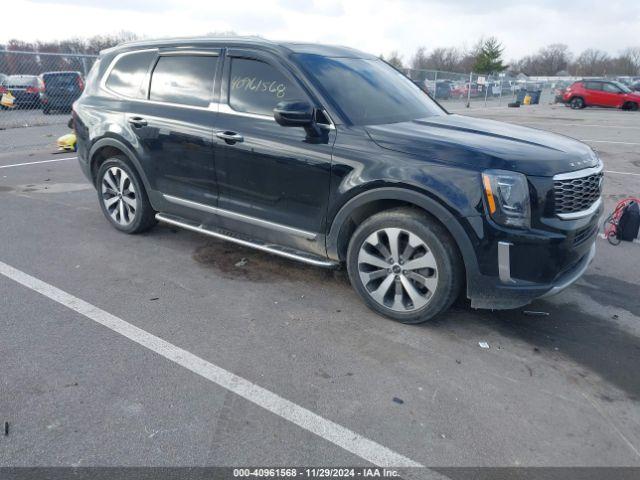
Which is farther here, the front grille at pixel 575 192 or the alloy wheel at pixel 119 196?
the alloy wheel at pixel 119 196

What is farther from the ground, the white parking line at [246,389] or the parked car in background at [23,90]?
the parked car in background at [23,90]

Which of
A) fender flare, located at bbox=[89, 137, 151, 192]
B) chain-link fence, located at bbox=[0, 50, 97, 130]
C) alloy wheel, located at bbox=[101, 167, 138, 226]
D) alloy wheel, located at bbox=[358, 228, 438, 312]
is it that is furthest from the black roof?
chain-link fence, located at bbox=[0, 50, 97, 130]

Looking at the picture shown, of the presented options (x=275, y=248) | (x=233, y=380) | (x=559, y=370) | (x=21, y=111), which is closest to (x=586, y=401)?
(x=559, y=370)

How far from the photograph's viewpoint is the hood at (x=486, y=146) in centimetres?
314

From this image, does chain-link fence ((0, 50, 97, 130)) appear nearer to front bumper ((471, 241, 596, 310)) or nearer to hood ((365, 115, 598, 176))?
hood ((365, 115, 598, 176))

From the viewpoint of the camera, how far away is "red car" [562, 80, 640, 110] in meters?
26.7

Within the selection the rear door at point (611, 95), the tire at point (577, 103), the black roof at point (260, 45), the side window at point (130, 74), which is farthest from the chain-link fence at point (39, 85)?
the rear door at point (611, 95)

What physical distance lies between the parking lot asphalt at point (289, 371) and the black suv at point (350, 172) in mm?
379

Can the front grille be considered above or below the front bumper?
above

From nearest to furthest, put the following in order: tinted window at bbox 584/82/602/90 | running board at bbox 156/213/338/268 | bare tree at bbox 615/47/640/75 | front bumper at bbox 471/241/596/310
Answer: front bumper at bbox 471/241/596/310
running board at bbox 156/213/338/268
tinted window at bbox 584/82/602/90
bare tree at bbox 615/47/640/75

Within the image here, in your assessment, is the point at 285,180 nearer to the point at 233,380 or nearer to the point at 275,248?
the point at 275,248

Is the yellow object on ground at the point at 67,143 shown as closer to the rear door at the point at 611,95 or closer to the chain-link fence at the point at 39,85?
the chain-link fence at the point at 39,85

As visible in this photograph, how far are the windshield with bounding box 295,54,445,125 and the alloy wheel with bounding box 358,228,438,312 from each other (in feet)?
3.06

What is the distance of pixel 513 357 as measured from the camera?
3.26m
